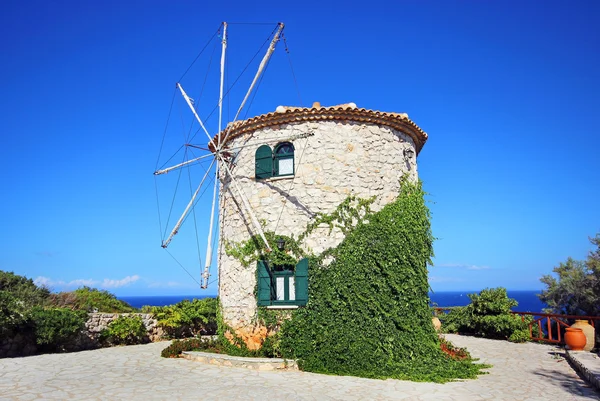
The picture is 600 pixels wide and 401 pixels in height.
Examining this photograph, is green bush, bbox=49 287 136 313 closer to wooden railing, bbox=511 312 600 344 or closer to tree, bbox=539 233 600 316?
wooden railing, bbox=511 312 600 344

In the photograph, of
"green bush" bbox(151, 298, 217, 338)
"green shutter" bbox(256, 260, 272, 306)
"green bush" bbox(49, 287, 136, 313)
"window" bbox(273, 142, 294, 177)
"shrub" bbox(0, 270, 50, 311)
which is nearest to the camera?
"green shutter" bbox(256, 260, 272, 306)

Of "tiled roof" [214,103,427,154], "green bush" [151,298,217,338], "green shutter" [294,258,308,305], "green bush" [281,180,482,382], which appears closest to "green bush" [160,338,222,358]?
"green bush" [281,180,482,382]

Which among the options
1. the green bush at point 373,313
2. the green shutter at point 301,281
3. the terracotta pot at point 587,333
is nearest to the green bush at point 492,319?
the terracotta pot at point 587,333

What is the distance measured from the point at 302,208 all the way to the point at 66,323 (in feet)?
27.6

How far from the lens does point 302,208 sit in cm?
1189

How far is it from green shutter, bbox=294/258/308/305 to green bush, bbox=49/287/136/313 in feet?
32.7

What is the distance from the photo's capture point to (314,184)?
11.9m

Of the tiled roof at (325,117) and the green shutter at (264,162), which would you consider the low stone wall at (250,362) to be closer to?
the green shutter at (264,162)

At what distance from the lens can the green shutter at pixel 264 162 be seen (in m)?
12.4

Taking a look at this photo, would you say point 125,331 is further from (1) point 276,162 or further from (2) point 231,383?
(1) point 276,162

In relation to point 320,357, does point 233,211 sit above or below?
above

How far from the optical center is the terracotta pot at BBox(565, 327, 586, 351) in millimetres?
12844

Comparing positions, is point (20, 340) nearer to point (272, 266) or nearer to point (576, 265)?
point (272, 266)

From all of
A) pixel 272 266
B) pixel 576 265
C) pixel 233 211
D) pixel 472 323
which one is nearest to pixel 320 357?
pixel 272 266
